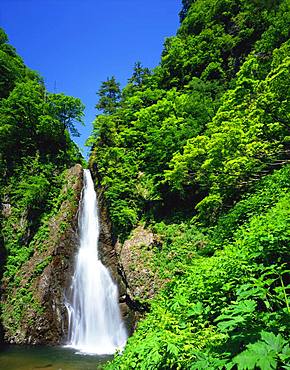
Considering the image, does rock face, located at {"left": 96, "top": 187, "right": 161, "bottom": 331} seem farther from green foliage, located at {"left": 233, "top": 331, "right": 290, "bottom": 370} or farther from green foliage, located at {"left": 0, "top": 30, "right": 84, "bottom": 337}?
green foliage, located at {"left": 233, "top": 331, "right": 290, "bottom": 370}

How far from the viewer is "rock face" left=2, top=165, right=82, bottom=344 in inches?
509

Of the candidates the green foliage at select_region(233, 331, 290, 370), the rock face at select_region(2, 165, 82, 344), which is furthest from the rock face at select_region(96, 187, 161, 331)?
the green foliage at select_region(233, 331, 290, 370)

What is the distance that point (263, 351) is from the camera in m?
1.66

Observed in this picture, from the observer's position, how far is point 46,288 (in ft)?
45.1

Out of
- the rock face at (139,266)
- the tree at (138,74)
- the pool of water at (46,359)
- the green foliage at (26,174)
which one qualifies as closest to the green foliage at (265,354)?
the pool of water at (46,359)

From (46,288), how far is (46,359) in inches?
158

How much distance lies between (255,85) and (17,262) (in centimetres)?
1439

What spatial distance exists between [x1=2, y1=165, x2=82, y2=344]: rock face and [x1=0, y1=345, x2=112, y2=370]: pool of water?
96 centimetres

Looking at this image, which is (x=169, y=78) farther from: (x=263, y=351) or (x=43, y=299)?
(x=263, y=351)

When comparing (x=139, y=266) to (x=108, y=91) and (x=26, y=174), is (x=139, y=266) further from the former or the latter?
(x=108, y=91)

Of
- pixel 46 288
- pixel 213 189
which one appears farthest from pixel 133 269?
pixel 213 189

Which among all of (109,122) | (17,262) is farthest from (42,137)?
(17,262)

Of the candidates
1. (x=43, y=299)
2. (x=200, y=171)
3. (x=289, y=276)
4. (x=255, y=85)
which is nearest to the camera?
(x=289, y=276)

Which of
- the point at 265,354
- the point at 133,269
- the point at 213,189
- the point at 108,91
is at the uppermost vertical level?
the point at 108,91
